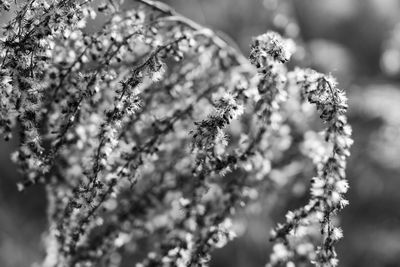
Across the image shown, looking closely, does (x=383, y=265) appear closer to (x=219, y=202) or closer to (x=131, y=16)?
(x=219, y=202)

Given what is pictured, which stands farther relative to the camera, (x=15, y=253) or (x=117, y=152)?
(x=15, y=253)

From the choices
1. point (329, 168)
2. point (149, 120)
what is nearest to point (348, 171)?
point (149, 120)

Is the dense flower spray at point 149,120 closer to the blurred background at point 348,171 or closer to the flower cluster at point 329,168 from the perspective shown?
the flower cluster at point 329,168

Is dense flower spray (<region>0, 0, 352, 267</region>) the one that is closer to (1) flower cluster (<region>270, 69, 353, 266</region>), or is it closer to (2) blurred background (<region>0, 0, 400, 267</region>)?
(1) flower cluster (<region>270, 69, 353, 266</region>)

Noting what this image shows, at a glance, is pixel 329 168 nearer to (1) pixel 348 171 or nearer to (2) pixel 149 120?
(2) pixel 149 120

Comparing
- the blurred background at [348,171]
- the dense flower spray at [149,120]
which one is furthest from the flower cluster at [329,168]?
the blurred background at [348,171]

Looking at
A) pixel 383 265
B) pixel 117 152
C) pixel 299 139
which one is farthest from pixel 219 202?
pixel 383 265
